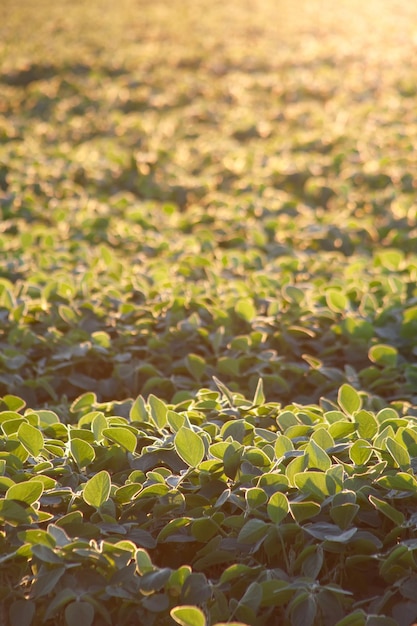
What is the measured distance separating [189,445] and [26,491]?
1.21ft

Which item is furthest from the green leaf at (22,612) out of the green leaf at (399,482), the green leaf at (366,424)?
the green leaf at (366,424)

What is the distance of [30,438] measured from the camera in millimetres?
1964

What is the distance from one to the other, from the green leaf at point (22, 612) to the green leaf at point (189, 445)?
0.45 metres

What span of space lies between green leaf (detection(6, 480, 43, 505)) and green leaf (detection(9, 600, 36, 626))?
212 mm

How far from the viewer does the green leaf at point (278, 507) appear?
1.67 m

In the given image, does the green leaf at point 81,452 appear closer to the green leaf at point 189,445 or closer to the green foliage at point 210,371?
the green foliage at point 210,371

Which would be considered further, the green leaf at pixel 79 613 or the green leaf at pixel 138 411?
the green leaf at pixel 138 411

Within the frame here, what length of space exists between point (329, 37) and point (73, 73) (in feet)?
13.7

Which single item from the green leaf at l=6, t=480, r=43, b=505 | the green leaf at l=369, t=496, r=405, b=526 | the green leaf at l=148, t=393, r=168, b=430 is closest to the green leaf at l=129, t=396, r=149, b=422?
the green leaf at l=148, t=393, r=168, b=430

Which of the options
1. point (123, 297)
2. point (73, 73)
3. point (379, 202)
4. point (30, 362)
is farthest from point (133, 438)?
point (73, 73)

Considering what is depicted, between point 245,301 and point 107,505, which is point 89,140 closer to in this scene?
point 245,301

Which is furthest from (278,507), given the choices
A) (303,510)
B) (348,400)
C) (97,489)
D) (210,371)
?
(210,371)

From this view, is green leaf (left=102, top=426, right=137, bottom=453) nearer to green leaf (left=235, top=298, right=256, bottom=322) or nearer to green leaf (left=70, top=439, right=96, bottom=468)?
green leaf (left=70, top=439, right=96, bottom=468)

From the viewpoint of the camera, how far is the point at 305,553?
1678 mm
